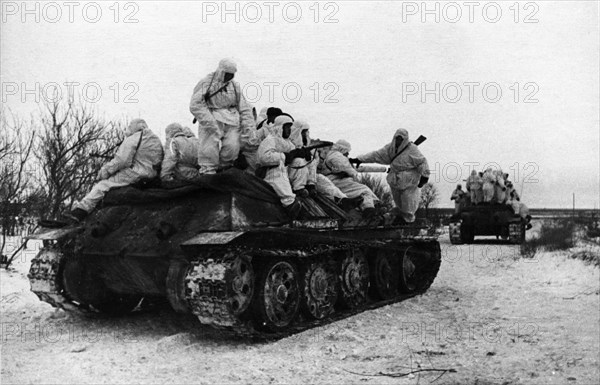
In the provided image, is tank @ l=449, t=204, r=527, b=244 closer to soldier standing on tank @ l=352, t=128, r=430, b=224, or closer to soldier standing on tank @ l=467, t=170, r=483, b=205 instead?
soldier standing on tank @ l=467, t=170, r=483, b=205

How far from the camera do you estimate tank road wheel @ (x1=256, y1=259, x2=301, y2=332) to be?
7586mm

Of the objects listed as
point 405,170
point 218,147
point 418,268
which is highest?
point 218,147

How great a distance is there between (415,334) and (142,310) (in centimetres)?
396

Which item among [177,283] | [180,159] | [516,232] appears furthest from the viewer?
[516,232]

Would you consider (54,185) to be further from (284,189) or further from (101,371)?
(101,371)

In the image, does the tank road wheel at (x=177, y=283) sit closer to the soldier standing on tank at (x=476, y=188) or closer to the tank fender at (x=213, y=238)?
the tank fender at (x=213, y=238)

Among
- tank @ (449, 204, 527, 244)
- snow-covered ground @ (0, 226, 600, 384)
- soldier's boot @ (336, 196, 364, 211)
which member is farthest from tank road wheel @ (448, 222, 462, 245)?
soldier's boot @ (336, 196, 364, 211)

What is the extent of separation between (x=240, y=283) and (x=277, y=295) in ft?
2.61

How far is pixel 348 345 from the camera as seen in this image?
24.2 ft

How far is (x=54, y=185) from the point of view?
1406cm

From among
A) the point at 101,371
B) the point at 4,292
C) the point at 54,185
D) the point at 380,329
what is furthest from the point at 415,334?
the point at 54,185

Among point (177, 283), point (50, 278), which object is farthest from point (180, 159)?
point (177, 283)

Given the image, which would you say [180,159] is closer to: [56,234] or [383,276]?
[56,234]

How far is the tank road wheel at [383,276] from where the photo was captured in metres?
10.6
